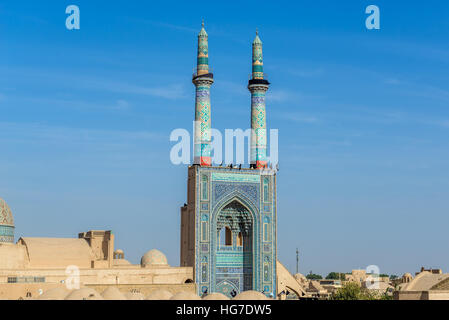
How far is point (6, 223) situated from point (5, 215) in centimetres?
56

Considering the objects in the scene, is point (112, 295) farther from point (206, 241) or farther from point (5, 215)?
point (5, 215)

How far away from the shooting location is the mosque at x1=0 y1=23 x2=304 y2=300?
157ft

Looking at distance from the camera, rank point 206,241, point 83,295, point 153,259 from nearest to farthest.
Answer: point 83,295 < point 206,241 < point 153,259

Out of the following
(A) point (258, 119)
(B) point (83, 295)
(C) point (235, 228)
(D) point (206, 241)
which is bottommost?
(B) point (83, 295)

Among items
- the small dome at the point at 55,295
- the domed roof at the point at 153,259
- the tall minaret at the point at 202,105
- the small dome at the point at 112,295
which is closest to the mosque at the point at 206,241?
the tall minaret at the point at 202,105

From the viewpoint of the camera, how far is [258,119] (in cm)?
5241

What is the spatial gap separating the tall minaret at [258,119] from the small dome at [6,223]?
17.3 meters

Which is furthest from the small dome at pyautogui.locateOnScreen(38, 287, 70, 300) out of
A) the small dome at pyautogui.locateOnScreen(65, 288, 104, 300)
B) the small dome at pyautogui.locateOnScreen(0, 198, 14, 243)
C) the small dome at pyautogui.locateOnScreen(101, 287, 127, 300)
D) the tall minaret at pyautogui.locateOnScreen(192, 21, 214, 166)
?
the tall minaret at pyautogui.locateOnScreen(192, 21, 214, 166)

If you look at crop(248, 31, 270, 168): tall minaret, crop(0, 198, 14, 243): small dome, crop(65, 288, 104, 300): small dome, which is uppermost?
crop(248, 31, 270, 168): tall minaret

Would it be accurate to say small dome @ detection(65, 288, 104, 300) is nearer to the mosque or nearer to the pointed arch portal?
the mosque

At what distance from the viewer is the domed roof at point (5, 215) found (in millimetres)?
51938

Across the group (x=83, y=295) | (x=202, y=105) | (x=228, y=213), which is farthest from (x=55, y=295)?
(x=202, y=105)
